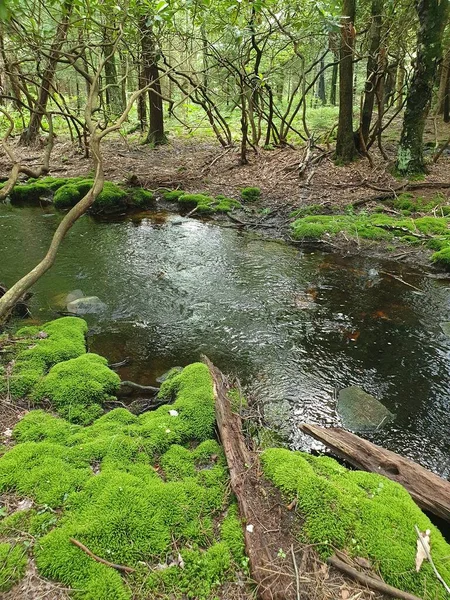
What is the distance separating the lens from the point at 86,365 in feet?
15.5

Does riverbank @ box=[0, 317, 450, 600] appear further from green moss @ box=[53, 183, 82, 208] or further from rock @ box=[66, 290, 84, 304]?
green moss @ box=[53, 183, 82, 208]

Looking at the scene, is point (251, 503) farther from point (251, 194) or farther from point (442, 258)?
point (251, 194)

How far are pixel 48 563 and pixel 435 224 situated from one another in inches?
395

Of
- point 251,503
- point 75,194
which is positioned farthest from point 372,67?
point 251,503

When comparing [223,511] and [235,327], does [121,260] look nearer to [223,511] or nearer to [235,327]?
[235,327]

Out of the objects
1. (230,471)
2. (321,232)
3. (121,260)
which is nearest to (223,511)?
(230,471)

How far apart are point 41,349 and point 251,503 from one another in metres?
3.34

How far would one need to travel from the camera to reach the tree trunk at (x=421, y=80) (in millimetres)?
10133

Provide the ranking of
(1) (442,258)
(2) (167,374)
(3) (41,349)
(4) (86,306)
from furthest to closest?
(1) (442,258), (4) (86,306), (2) (167,374), (3) (41,349)

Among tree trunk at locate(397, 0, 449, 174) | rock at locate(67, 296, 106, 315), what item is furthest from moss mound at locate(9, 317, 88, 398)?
tree trunk at locate(397, 0, 449, 174)

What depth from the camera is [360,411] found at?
478 centimetres

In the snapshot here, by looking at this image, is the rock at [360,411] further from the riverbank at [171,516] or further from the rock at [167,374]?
the rock at [167,374]

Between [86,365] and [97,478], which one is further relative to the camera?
[86,365]

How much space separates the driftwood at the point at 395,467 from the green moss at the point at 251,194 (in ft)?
31.5
